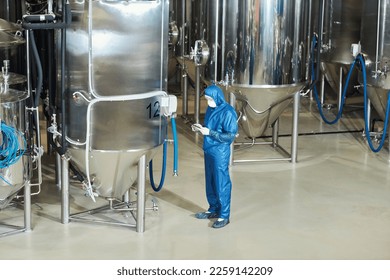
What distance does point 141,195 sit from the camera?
15.7 ft

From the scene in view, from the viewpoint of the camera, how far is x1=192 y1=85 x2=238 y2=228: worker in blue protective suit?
4766 mm

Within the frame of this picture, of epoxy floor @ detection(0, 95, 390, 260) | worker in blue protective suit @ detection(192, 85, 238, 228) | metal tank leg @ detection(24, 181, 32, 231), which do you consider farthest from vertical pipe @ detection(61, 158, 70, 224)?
worker in blue protective suit @ detection(192, 85, 238, 228)

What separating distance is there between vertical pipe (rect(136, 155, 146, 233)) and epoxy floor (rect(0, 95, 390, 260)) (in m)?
0.06

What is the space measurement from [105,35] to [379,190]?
101 inches

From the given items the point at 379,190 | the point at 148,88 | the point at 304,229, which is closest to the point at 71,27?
the point at 148,88

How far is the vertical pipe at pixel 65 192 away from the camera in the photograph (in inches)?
190

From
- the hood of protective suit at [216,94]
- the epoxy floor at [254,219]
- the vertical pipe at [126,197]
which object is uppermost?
the hood of protective suit at [216,94]

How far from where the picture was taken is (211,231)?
4844 millimetres

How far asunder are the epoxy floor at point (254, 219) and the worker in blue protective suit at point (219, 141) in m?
0.18

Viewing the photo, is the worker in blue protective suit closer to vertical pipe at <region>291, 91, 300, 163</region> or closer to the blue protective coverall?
the blue protective coverall

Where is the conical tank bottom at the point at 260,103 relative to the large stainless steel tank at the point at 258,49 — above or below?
below

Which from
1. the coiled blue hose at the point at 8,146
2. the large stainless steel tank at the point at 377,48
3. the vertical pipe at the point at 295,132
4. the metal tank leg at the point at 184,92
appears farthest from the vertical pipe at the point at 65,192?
the metal tank leg at the point at 184,92

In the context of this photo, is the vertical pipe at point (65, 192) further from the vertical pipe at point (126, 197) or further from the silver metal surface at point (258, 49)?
the silver metal surface at point (258, 49)

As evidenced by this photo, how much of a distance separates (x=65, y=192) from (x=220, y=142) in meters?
1.05
